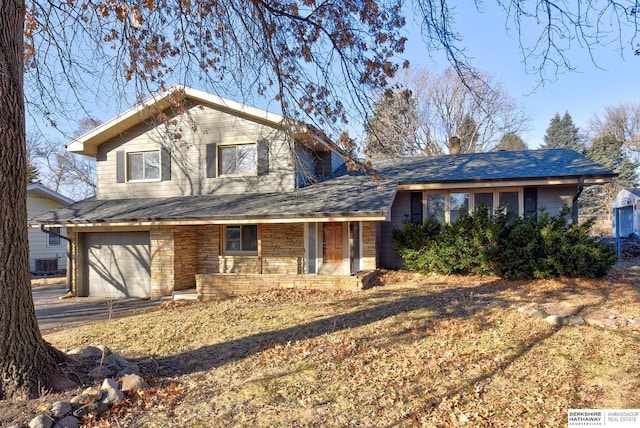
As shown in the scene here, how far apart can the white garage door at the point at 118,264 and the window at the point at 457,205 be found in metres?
9.44

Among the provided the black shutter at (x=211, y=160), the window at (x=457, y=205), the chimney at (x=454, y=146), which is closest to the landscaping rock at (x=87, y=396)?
the black shutter at (x=211, y=160)

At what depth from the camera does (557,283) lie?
8727 mm

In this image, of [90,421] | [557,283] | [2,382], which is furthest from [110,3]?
[557,283]

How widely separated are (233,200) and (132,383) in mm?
7405

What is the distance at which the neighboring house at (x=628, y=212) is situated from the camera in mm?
20641

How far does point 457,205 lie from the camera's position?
450 inches

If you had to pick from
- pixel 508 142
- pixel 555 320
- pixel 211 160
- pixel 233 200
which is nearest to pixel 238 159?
pixel 211 160

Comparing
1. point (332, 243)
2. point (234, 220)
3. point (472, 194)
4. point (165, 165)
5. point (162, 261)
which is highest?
point (165, 165)

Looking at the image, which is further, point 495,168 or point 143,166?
point 143,166

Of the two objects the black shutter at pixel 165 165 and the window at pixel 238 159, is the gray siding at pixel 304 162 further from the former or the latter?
the black shutter at pixel 165 165

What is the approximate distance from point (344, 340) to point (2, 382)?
3975mm

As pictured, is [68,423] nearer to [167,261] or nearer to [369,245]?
[167,261]

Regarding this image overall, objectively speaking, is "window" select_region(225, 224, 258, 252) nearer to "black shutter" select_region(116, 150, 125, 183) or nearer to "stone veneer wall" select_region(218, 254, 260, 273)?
"stone veneer wall" select_region(218, 254, 260, 273)

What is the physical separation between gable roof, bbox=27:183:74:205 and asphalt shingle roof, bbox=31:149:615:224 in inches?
246
